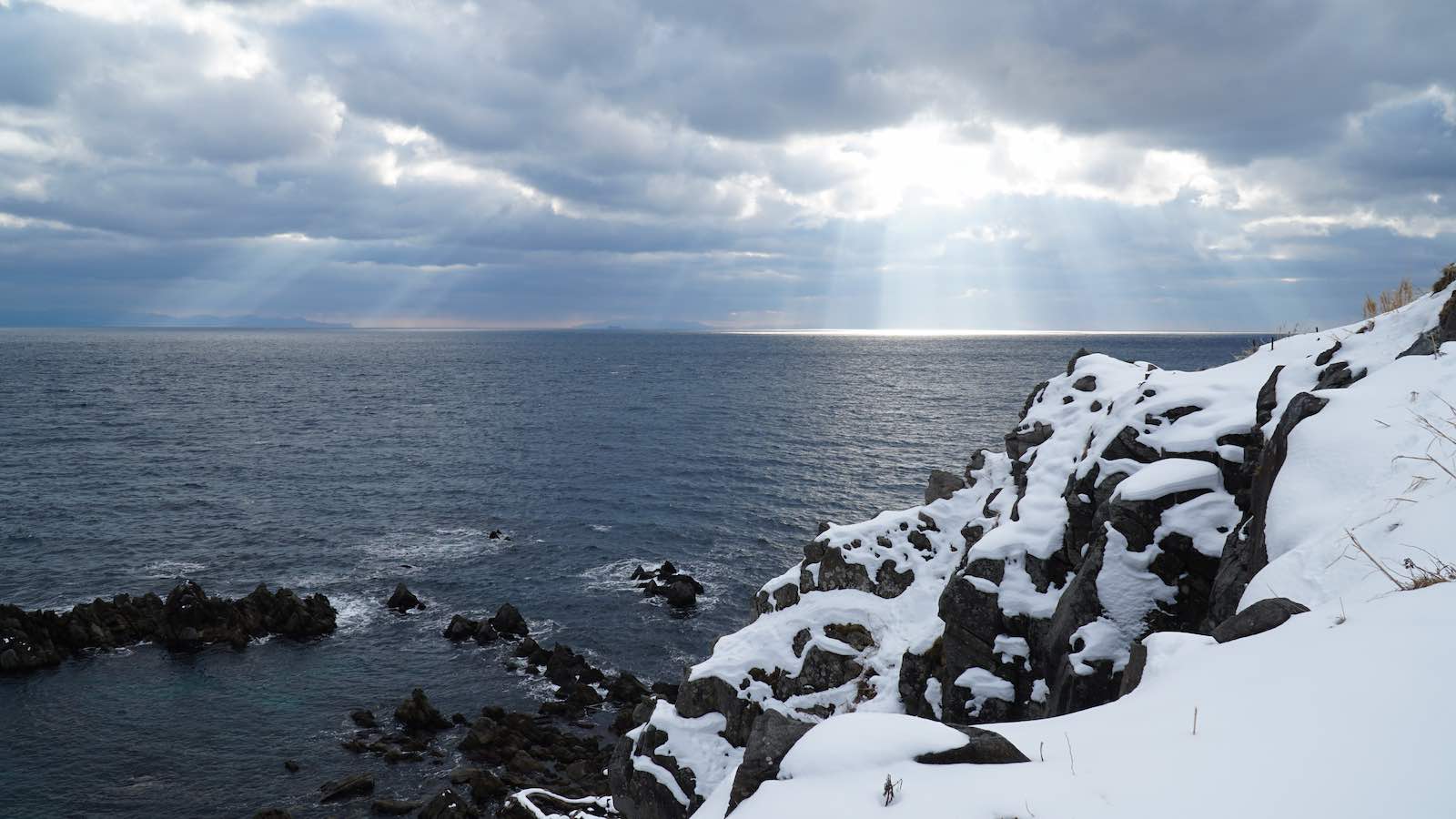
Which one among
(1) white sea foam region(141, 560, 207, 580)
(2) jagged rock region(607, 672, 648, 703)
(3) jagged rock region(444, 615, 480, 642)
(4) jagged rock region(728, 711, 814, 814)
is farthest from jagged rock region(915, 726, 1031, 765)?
(1) white sea foam region(141, 560, 207, 580)

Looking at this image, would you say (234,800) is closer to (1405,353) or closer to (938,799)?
(938,799)

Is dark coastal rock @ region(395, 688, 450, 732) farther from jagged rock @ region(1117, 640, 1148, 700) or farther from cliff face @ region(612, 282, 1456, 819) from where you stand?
jagged rock @ region(1117, 640, 1148, 700)

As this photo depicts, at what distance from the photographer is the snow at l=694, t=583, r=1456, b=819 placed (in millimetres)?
5016

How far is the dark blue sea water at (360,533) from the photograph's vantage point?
29.3 meters

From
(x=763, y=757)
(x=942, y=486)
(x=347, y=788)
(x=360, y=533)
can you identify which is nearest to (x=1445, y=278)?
(x=942, y=486)

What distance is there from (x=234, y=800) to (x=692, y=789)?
1884 cm

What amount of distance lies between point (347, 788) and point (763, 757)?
24.2 metres

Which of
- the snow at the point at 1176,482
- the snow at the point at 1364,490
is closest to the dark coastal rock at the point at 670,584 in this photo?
the snow at the point at 1176,482

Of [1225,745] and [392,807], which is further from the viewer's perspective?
[392,807]

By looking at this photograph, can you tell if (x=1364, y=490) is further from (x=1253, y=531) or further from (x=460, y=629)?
(x=460, y=629)

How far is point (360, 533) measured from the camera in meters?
53.7

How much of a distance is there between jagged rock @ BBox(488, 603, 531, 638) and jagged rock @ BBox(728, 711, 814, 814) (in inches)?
1283

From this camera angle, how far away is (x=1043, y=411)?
2369cm

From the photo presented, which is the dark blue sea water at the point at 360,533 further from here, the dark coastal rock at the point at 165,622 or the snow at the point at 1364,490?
the snow at the point at 1364,490
